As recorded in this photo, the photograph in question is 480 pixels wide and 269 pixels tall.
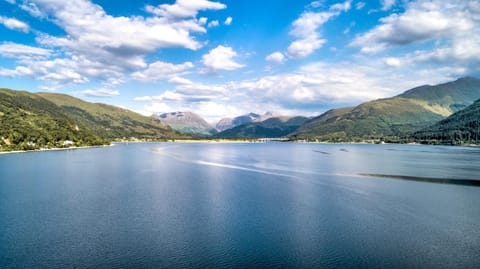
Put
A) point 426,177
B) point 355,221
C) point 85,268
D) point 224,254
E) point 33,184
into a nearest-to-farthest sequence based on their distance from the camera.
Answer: point 85,268, point 224,254, point 355,221, point 33,184, point 426,177

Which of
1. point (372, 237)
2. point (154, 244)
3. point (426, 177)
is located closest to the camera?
point (154, 244)

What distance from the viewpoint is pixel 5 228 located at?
111 feet

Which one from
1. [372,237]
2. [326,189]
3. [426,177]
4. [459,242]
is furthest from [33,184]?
[426,177]

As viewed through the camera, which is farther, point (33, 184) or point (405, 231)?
point (33, 184)

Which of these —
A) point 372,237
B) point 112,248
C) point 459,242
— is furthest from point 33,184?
point 459,242

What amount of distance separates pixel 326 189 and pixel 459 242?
94.4ft

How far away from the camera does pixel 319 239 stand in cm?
3083

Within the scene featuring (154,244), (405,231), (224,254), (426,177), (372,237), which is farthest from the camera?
(426,177)

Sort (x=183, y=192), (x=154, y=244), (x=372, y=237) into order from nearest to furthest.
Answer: (x=154, y=244), (x=372, y=237), (x=183, y=192)

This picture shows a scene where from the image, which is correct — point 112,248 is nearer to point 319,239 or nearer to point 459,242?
point 319,239

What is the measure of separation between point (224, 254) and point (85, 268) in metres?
11.0

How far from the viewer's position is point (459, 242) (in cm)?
3019

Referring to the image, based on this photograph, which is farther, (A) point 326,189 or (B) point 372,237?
(A) point 326,189

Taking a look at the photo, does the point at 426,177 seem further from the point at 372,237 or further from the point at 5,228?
the point at 5,228
